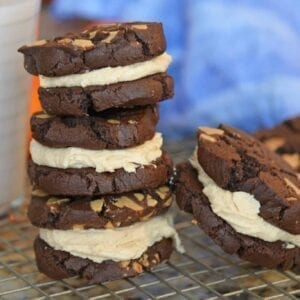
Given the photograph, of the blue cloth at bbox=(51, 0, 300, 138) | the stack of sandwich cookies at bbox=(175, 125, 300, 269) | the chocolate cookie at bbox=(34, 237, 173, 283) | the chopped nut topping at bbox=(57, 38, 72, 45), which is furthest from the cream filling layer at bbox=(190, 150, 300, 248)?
Result: the blue cloth at bbox=(51, 0, 300, 138)

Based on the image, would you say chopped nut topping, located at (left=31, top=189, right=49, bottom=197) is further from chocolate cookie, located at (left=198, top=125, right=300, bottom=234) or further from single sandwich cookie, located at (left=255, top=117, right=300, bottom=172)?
single sandwich cookie, located at (left=255, top=117, right=300, bottom=172)

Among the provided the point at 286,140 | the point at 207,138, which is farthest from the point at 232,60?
the point at 207,138

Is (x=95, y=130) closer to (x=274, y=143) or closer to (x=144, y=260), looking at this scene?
(x=144, y=260)

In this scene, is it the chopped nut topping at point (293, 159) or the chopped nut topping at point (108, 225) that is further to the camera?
the chopped nut topping at point (293, 159)

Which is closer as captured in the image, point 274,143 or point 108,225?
point 108,225

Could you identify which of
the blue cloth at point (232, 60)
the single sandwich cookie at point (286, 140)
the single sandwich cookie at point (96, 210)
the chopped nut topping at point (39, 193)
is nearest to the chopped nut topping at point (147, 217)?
the single sandwich cookie at point (96, 210)

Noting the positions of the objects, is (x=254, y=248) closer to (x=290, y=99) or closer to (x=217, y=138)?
(x=217, y=138)

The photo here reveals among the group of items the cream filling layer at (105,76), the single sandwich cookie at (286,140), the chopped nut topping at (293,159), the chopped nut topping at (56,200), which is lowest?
the chopped nut topping at (293,159)

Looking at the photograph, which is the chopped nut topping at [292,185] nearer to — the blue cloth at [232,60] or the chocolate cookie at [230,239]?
the chocolate cookie at [230,239]

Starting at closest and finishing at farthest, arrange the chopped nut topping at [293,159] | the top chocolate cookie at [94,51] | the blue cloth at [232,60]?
the top chocolate cookie at [94,51]
the chopped nut topping at [293,159]
the blue cloth at [232,60]
